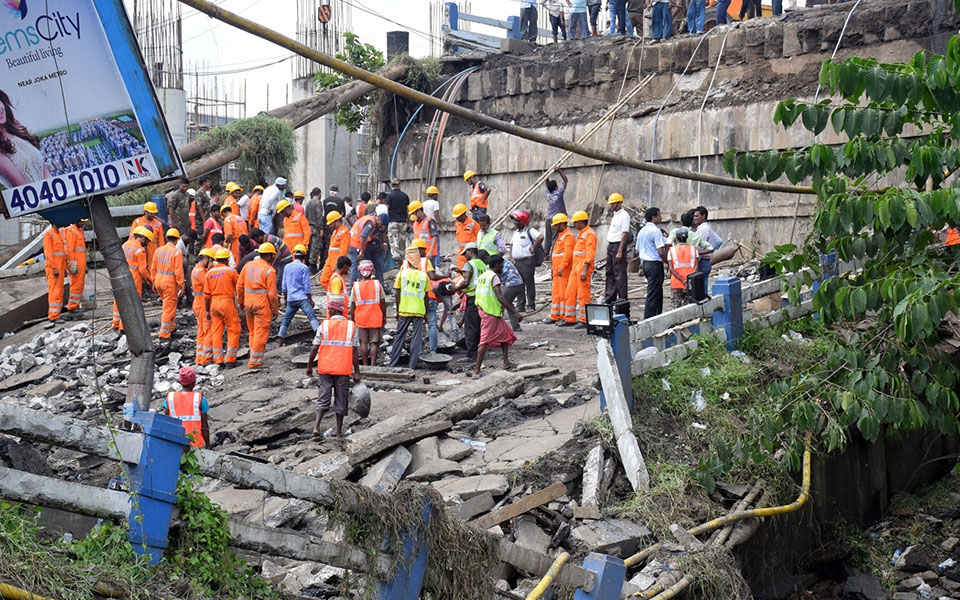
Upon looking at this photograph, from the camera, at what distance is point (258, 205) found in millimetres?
18359

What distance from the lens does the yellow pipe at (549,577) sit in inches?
213

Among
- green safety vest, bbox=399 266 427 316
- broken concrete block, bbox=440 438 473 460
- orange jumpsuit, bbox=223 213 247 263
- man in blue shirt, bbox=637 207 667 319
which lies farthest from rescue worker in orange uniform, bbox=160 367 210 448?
orange jumpsuit, bbox=223 213 247 263

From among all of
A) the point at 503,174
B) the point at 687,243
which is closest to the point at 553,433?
the point at 687,243

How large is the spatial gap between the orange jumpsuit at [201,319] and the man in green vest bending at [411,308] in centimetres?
279

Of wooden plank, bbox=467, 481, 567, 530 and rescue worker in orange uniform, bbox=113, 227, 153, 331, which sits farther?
rescue worker in orange uniform, bbox=113, 227, 153, 331

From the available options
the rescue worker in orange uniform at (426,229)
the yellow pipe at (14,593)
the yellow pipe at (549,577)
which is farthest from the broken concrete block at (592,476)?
the rescue worker in orange uniform at (426,229)

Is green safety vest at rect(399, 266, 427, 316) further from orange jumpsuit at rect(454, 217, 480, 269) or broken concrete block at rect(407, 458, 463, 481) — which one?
broken concrete block at rect(407, 458, 463, 481)

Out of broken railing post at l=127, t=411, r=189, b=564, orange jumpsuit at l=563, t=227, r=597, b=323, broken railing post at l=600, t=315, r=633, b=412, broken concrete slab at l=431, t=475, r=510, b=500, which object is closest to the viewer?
broken railing post at l=127, t=411, r=189, b=564

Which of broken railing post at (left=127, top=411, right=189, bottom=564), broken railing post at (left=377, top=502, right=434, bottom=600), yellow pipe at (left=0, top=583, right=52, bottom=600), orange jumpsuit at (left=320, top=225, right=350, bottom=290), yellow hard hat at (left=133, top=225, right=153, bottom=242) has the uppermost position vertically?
yellow hard hat at (left=133, top=225, right=153, bottom=242)

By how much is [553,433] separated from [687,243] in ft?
13.2

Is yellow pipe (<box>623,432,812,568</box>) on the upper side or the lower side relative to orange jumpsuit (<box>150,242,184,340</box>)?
lower

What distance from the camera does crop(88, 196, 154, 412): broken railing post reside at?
641cm

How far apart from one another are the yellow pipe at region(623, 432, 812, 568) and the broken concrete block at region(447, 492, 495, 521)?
122cm

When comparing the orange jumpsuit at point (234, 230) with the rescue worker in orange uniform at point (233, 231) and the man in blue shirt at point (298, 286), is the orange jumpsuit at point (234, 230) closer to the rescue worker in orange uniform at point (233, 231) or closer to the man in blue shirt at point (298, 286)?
the rescue worker in orange uniform at point (233, 231)
